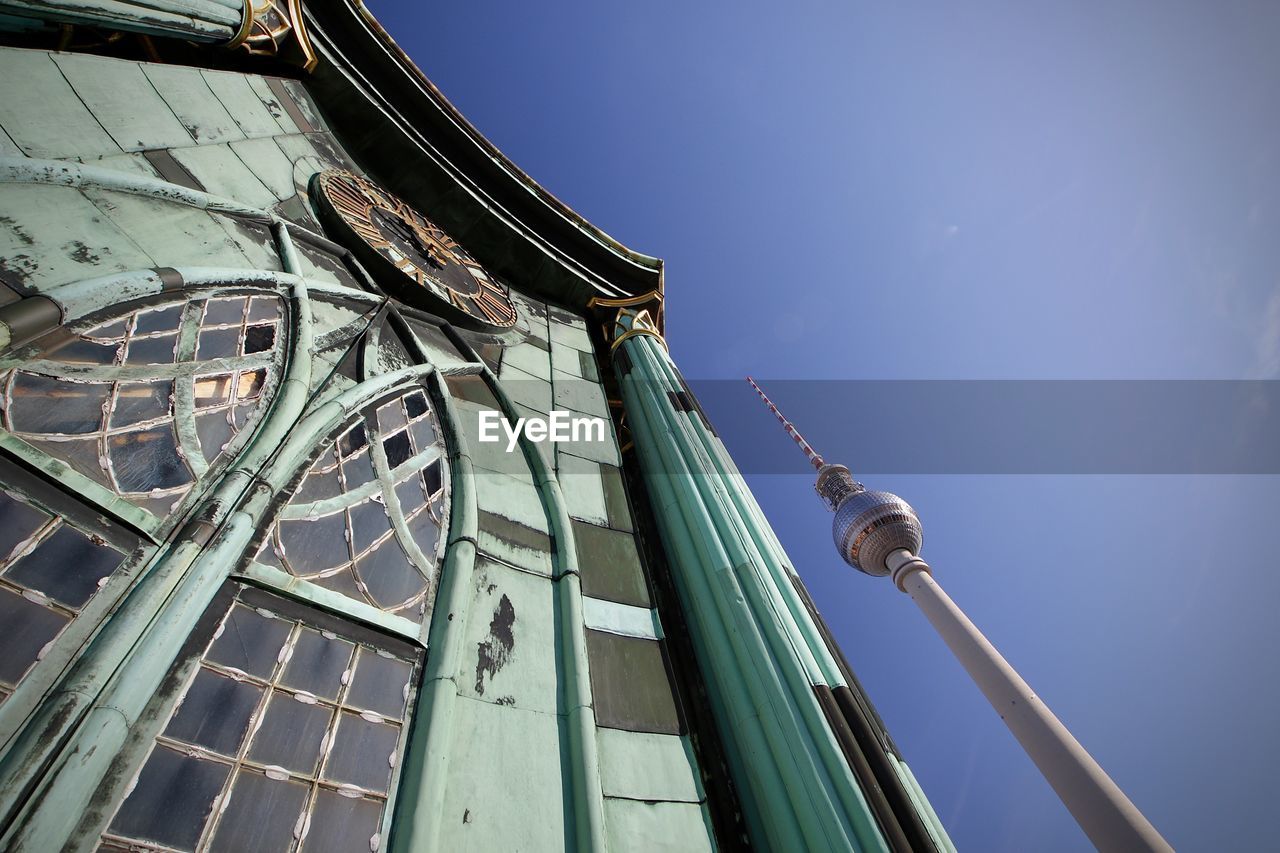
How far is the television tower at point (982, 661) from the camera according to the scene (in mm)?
14797

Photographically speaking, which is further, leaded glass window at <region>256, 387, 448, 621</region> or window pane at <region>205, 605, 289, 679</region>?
leaded glass window at <region>256, 387, 448, 621</region>

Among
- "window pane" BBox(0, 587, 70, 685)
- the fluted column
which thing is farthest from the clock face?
"window pane" BBox(0, 587, 70, 685)

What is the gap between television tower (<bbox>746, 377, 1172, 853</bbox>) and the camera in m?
14.8

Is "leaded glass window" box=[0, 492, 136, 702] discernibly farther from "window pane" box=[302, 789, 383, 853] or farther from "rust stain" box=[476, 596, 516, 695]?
"rust stain" box=[476, 596, 516, 695]

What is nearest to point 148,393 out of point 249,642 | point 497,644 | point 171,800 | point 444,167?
point 249,642

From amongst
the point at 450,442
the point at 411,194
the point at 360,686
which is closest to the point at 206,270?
the point at 450,442

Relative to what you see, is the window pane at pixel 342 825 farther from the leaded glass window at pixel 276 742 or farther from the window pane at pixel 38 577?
the window pane at pixel 38 577

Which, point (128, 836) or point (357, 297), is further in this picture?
point (357, 297)

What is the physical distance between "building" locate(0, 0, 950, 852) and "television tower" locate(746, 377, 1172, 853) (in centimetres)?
1476

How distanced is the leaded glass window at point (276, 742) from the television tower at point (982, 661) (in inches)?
661

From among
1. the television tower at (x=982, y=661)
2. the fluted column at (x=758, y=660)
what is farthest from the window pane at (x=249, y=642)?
the television tower at (x=982, y=661)

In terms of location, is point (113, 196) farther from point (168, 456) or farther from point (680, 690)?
point (680, 690)

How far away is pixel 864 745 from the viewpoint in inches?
136

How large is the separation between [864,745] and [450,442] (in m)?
3.83
